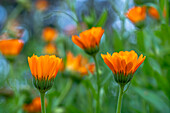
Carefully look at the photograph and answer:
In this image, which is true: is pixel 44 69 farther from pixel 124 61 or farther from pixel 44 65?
pixel 124 61

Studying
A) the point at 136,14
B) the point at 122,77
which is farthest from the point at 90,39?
the point at 136,14

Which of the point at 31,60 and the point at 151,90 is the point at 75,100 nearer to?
the point at 151,90

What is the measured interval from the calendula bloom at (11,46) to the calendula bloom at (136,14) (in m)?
0.43

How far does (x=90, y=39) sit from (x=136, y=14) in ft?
1.23

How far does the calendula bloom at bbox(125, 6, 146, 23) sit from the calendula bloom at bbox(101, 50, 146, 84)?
45cm

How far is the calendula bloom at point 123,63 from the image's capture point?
0.47 metres

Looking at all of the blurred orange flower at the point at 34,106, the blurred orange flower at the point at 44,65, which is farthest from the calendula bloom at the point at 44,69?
the blurred orange flower at the point at 34,106

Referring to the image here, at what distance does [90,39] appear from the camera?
62cm

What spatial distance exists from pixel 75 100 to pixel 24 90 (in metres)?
0.36

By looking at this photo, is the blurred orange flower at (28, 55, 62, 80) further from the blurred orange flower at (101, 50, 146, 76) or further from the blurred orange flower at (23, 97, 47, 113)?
the blurred orange flower at (23, 97, 47, 113)

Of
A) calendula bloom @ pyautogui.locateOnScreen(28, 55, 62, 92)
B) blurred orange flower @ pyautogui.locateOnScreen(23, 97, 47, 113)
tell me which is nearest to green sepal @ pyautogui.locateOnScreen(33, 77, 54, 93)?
calendula bloom @ pyautogui.locateOnScreen(28, 55, 62, 92)

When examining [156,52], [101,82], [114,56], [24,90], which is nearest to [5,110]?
[24,90]

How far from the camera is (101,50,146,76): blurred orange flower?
0.47 m

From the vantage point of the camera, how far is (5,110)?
753 millimetres
